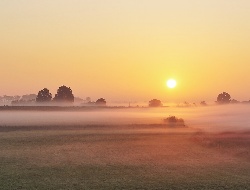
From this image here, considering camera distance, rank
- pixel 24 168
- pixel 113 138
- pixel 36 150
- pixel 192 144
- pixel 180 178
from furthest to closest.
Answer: pixel 113 138, pixel 192 144, pixel 36 150, pixel 24 168, pixel 180 178

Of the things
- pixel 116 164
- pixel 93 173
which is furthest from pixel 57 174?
pixel 116 164

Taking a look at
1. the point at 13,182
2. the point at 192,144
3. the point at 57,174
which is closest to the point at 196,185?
the point at 57,174

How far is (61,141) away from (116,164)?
18106 millimetres

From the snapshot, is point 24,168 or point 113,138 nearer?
point 24,168

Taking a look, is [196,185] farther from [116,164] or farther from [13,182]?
[13,182]

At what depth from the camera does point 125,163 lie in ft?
115

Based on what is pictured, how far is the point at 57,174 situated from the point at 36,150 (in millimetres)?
12842

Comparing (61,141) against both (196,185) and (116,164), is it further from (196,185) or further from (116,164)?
(196,185)

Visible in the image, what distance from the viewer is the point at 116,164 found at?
113 ft

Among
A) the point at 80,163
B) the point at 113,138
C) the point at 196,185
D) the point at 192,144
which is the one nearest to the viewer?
the point at 196,185

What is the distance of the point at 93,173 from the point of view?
31016 millimetres

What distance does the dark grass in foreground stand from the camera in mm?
28125

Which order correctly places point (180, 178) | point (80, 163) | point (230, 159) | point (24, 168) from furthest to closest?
point (230, 159) → point (80, 163) → point (24, 168) → point (180, 178)

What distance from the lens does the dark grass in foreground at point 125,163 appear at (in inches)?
1107
